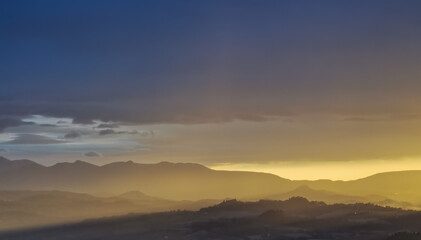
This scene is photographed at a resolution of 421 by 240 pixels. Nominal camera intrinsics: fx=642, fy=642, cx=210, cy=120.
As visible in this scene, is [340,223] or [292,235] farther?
[340,223]

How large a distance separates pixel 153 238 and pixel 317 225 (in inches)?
2004

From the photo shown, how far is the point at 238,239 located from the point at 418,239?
6059 cm

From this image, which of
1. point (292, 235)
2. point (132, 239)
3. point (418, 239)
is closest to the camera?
point (418, 239)

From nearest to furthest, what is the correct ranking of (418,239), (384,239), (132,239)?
1. (418,239)
2. (384,239)
3. (132,239)

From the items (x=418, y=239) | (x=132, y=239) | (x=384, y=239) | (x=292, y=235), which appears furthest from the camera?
(x=132, y=239)

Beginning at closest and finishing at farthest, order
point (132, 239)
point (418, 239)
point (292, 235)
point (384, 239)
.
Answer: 1. point (418, 239)
2. point (384, 239)
3. point (292, 235)
4. point (132, 239)

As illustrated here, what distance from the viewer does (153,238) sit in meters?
196

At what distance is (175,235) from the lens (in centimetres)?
19862

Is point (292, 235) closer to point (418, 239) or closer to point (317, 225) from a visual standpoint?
point (317, 225)

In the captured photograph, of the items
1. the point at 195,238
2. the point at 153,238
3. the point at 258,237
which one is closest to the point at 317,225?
the point at 258,237

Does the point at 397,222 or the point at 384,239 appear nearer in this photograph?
the point at 384,239

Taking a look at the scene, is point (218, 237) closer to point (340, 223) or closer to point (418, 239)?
point (340, 223)

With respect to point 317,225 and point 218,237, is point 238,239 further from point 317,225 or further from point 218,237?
point 317,225

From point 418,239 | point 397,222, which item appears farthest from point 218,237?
point 418,239
